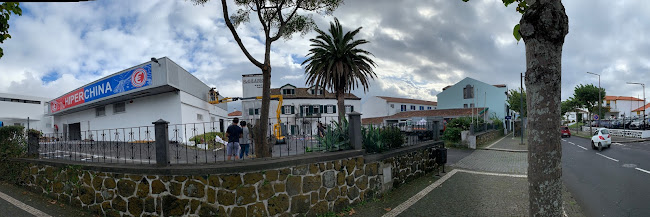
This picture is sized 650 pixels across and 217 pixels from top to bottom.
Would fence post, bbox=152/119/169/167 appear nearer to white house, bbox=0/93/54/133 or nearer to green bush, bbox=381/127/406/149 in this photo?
green bush, bbox=381/127/406/149

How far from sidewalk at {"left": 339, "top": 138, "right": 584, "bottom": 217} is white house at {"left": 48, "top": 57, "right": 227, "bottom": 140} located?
11204 millimetres

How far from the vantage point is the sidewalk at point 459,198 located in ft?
20.3

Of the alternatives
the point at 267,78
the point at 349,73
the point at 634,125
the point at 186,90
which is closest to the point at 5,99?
the point at 186,90

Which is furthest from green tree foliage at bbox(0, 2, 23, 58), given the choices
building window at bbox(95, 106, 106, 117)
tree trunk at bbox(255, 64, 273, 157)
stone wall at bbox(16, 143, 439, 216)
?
building window at bbox(95, 106, 106, 117)

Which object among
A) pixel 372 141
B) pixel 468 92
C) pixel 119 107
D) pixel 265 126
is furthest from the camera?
pixel 468 92

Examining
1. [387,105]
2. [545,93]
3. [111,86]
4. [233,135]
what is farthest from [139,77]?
[387,105]

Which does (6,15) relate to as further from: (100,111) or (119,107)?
(100,111)

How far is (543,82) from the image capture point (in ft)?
9.80

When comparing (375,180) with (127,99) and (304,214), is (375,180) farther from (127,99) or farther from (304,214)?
(127,99)

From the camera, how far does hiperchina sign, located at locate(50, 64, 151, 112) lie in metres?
17.4

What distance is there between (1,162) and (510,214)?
46.5ft

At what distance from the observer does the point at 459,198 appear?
23.4 feet

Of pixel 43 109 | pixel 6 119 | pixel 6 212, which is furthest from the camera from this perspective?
pixel 43 109

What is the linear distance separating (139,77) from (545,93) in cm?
1944
